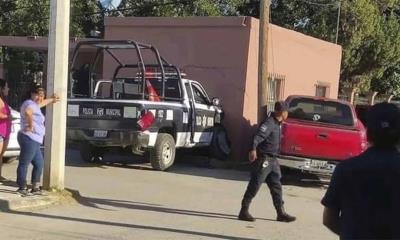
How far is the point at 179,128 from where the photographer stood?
1435cm

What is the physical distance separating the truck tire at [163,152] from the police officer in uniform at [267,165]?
15.2 ft

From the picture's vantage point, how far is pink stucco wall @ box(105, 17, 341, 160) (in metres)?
17.0

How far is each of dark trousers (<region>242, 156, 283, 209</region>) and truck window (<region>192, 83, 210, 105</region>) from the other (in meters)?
6.27

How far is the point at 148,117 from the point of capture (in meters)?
13.1

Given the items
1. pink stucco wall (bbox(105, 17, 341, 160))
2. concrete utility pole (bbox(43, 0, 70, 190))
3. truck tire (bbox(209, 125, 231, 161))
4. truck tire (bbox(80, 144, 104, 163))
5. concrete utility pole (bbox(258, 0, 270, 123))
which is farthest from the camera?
pink stucco wall (bbox(105, 17, 341, 160))

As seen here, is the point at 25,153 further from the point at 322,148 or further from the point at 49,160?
the point at 322,148

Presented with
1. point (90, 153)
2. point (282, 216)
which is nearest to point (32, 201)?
point (282, 216)

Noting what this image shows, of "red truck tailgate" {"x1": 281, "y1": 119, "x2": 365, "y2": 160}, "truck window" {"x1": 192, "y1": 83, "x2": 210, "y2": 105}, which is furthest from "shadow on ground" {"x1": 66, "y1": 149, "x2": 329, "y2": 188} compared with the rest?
"truck window" {"x1": 192, "y1": 83, "x2": 210, "y2": 105}

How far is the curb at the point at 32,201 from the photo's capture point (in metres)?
8.64

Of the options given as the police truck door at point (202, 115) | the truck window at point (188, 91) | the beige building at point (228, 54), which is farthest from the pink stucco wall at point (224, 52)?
the truck window at point (188, 91)

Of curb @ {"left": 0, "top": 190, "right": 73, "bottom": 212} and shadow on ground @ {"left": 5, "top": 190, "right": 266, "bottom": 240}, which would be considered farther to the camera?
curb @ {"left": 0, "top": 190, "right": 73, "bottom": 212}

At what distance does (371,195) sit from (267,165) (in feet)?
18.7

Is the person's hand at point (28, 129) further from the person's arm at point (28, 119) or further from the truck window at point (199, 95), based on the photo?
the truck window at point (199, 95)

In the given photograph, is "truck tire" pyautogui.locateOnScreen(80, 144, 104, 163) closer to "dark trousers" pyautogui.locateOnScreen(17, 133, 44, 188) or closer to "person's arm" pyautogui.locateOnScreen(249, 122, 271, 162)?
"dark trousers" pyautogui.locateOnScreen(17, 133, 44, 188)
